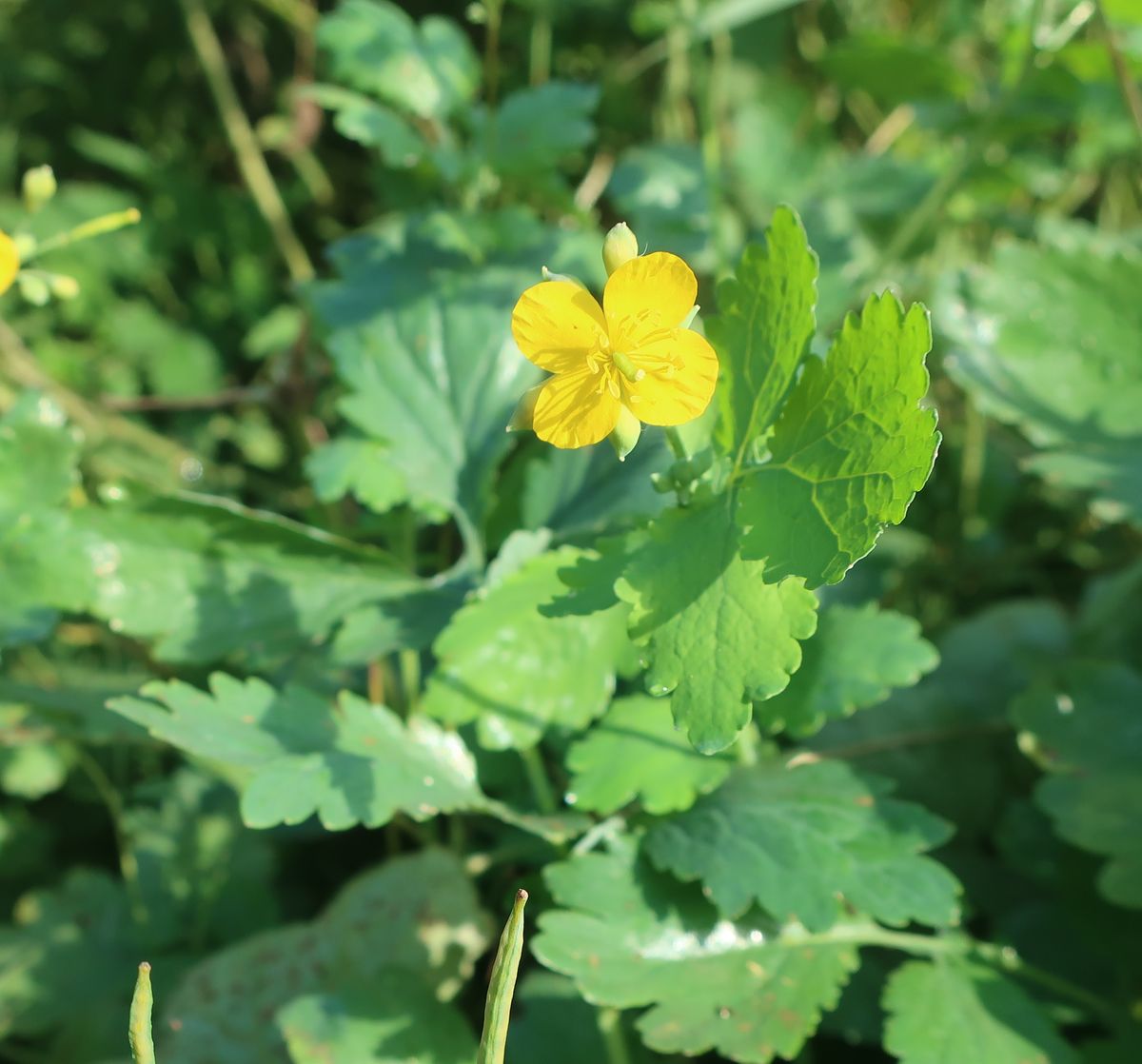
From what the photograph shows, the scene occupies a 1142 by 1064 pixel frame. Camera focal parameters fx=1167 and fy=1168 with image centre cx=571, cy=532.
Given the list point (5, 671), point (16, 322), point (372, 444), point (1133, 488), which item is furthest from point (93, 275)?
point (1133, 488)

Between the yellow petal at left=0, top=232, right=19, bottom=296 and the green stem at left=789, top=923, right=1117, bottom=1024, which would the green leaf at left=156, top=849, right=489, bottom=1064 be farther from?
the yellow petal at left=0, top=232, right=19, bottom=296

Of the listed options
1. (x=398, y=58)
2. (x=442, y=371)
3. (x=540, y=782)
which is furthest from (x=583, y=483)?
(x=398, y=58)

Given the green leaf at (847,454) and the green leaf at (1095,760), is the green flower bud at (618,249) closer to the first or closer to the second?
the green leaf at (847,454)

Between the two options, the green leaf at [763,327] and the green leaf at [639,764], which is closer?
the green leaf at [763,327]

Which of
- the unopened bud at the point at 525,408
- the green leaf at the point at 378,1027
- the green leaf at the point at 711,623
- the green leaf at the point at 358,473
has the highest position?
the green leaf at the point at 711,623

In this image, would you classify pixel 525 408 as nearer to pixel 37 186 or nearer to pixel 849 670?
pixel 849 670

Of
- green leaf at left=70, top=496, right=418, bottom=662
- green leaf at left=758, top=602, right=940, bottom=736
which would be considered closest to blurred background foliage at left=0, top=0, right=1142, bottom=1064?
green leaf at left=70, top=496, right=418, bottom=662

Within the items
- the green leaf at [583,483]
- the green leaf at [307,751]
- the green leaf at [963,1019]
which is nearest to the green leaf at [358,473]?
the green leaf at [583,483]
